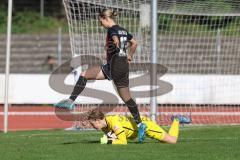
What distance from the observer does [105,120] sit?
11320 millimetres

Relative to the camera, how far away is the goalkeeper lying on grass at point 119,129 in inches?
443

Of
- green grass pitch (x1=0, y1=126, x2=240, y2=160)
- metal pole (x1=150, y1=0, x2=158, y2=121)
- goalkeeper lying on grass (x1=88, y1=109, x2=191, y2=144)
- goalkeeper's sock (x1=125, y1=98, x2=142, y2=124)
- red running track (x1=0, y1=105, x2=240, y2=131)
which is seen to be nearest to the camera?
green grass pitch (x1=0, y1=126, x2=240, y2=160)

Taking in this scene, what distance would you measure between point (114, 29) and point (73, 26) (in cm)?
398

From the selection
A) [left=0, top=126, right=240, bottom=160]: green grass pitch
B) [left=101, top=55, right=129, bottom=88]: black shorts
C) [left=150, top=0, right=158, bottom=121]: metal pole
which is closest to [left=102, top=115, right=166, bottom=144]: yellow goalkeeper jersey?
[left=0, top=126, right=240, bottom=160]: green grass pitch

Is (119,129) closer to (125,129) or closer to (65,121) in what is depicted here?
(125,129)

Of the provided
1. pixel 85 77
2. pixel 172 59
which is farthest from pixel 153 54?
pixel 172 59

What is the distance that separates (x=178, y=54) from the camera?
2397cm

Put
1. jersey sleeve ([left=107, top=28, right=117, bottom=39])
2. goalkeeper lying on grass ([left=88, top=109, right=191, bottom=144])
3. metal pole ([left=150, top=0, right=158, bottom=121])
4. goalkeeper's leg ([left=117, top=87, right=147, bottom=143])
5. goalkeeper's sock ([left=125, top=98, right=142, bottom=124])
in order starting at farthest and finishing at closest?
1. metal pole ([left=150, top=0, right=158, bottom=121])
2. jersey sleeve ([left=107, top=28, right=117, bottom=39])
3. goalkeeper's sock ([left=125, top=98, right=142, bottom=124])
4. goalkeeper's leg ([left=117, top=87, right=147, bottom=143])
5. goalkeeper lying on grass ([left=88, top=109, right=191, bottom=144])

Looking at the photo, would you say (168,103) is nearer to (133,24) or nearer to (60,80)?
(60,80)

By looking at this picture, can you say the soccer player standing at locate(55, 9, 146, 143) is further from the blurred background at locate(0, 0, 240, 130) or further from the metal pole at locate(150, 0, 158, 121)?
the blurred background at locate(0, 0, 240, 130)

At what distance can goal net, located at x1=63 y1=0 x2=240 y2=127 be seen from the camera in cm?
1650

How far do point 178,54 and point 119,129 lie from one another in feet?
42.4

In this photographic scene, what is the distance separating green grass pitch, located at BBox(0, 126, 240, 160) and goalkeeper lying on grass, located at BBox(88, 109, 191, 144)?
0.14 meters

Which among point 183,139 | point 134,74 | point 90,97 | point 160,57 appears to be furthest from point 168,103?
point 183,139
